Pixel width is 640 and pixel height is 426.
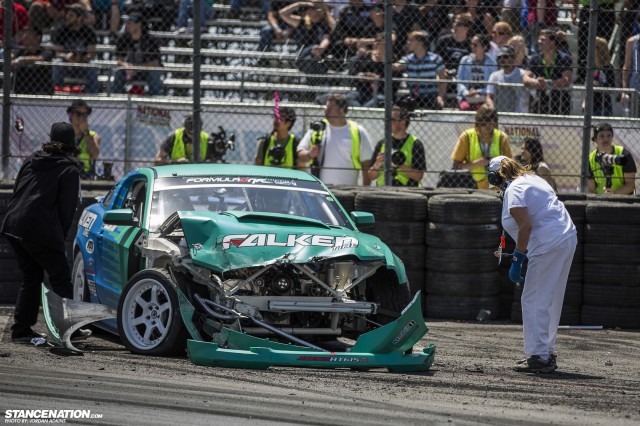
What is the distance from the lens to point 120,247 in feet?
30.4

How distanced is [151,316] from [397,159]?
5336mm

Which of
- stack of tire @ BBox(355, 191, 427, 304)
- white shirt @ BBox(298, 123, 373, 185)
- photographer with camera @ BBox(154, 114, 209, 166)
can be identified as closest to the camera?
stack of tire @ BBox(355, 191, 427, 304)

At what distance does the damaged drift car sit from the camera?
801 centimetres

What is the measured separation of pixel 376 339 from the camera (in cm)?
793

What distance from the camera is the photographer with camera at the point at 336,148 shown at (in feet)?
43.9

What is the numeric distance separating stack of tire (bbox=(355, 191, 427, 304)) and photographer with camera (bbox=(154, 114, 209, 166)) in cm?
261

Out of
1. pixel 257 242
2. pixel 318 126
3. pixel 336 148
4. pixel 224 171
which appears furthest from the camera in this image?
pixel 336 148

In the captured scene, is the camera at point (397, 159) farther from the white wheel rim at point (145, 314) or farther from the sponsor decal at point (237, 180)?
the white wheel rim at point (145, 314)

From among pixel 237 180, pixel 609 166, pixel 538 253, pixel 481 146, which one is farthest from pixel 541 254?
pixel 481 146

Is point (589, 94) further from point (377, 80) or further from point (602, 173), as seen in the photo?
point (377, 80)

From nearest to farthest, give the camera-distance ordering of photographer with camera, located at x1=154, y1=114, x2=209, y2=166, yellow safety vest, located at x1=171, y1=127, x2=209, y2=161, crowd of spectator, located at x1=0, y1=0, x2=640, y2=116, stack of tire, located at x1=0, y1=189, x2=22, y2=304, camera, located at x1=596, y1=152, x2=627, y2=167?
stack of tire, located at x1=0, y1=189, x2=22, y2=304
camera, located at x1=596, y1=152, x2=627, y2=167
crowd of spectator, located at x1=0, y1=0, x2=640, y2=116
photographer with camera, located at x1=154, y1=114, x2=209, y2=166
yellow safety vest, located at x1=171, y1=127, x2=209, y2=161

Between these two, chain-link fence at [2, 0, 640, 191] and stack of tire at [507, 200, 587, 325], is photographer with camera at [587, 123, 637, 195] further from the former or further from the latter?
stack of tire at [507, 200, 587, 325]

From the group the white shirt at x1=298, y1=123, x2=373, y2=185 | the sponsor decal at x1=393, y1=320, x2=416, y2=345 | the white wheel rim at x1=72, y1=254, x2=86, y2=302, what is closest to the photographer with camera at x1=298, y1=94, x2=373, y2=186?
the white shirt at x1=298, y1=123, x2=373, y2=185

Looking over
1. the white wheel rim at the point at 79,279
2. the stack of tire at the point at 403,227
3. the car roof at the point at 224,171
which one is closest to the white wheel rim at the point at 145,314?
the car roof at the point at 224,171
